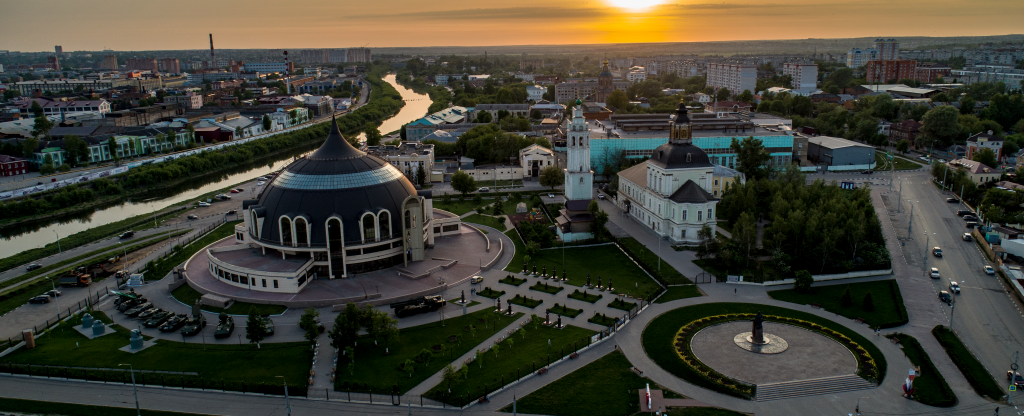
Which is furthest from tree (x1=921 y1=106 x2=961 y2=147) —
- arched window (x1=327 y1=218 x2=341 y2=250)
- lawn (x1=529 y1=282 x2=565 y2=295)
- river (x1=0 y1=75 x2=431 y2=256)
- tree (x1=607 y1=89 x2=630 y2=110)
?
river (x1=0 y1=75 x2=431 y2=256)

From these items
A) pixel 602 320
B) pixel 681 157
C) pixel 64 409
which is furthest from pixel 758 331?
pixel 64 409

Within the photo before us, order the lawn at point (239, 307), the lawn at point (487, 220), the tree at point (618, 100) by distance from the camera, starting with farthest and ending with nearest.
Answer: the tree at point (618, 100) → the lawn at point (487, 220) → the lawn at point (239, 307)

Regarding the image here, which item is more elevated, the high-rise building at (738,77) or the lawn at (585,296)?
the high-rise building at (738,77)

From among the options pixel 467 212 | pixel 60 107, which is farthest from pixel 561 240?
pixel 60 107

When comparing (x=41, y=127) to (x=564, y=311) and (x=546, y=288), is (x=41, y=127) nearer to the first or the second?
(x=546, y=288)

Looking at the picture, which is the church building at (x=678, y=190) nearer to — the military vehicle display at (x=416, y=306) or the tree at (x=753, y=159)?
the tree at (x=753, y=159)

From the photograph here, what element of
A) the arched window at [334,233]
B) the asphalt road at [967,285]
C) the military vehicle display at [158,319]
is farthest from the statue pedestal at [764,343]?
the military vehicle display at [158,319]

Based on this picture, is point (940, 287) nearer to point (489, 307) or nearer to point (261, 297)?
point (489, 307)
